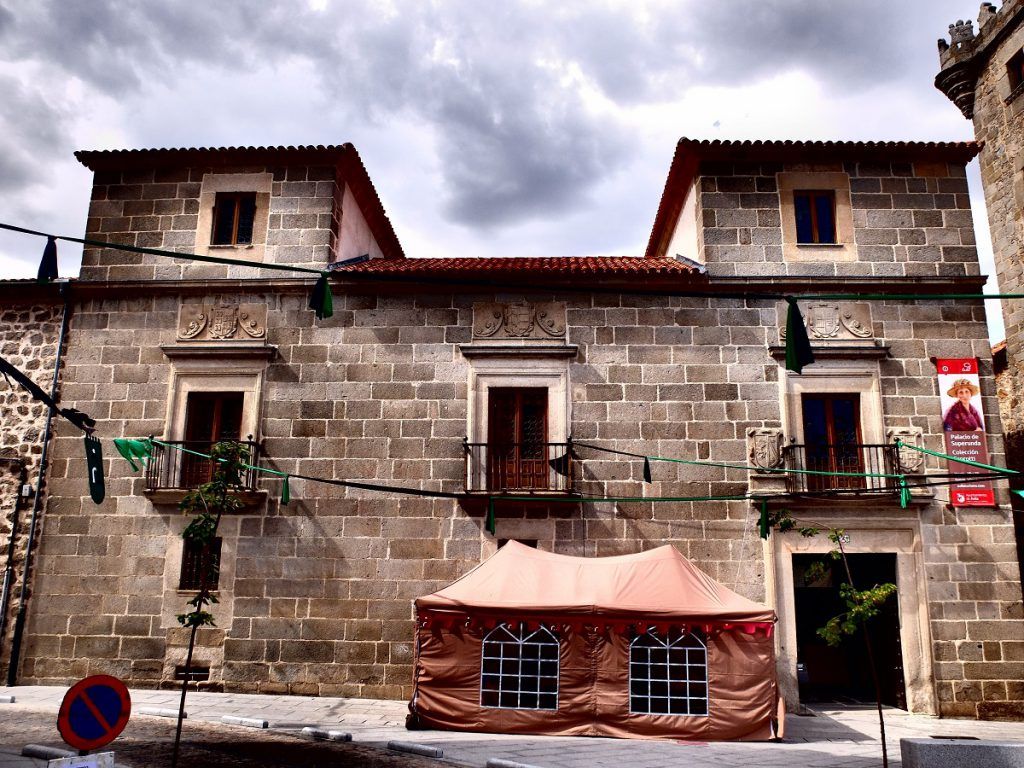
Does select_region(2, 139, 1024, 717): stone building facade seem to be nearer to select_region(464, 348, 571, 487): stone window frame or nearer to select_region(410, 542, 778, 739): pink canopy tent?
select_region(464, 348, 571, 487): stone window frame

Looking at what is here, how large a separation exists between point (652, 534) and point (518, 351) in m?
3.47

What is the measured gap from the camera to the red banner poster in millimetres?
11578

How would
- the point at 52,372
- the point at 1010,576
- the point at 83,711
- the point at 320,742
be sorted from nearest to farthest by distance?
the point at 83,711 < the point at 320,742 < the point at 1010,576 < the point at 52,372

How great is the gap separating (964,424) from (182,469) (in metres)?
12.0

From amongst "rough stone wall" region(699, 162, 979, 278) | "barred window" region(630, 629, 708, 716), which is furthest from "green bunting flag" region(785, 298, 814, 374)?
"rough stone wall" region(699, 162, 979, 278)

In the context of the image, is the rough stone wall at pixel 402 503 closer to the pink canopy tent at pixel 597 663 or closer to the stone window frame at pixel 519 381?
the stone window frame at pixel 519 381

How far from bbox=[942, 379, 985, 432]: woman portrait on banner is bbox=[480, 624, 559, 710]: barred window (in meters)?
6.93

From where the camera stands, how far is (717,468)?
1196cm

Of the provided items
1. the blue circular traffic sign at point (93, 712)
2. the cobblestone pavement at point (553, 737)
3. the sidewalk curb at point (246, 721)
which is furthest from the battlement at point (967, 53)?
the blue circular traffic sign at point (93, 712)

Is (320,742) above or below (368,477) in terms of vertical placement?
below

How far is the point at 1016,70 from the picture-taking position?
55.0 ft

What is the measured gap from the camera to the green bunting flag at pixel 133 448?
1139cm

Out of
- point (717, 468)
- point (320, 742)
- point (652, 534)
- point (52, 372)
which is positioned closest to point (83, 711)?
point (320, 742)

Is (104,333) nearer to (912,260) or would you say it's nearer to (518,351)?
(518,351)
